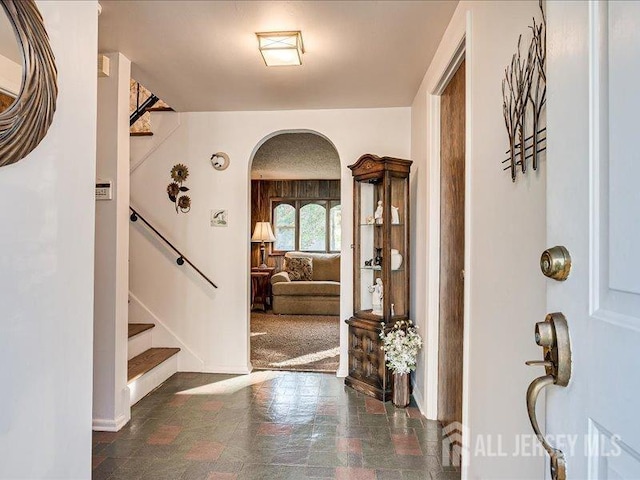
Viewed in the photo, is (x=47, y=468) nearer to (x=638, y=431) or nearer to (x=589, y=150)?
(x=638, y=431)

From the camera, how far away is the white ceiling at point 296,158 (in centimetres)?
520

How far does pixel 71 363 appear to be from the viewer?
1.19 meters

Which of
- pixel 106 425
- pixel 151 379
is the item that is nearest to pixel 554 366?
pixel 106 425

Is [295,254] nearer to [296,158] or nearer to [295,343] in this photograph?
[296,158]

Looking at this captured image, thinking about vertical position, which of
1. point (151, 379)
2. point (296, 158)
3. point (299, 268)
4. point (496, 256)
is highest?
point (296, 158)

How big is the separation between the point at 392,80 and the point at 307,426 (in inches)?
103

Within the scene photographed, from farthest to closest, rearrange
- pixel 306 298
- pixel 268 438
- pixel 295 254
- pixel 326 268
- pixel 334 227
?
pixel 334 227
pixel 295 254
pixel 326 268
pixel 306 298
pixel 268 438

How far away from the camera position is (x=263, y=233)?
7594mm

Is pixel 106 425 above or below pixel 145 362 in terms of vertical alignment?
below

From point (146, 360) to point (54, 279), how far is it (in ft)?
8.10

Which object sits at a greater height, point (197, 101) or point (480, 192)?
point (197, 101)

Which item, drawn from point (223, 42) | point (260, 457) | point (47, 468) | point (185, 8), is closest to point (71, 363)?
point (47, 468)

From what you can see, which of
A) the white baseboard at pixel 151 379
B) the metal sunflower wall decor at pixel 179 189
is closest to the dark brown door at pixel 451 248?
the white baseboard at pixel 151 379

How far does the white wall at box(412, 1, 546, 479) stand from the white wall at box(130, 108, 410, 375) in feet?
6.38
